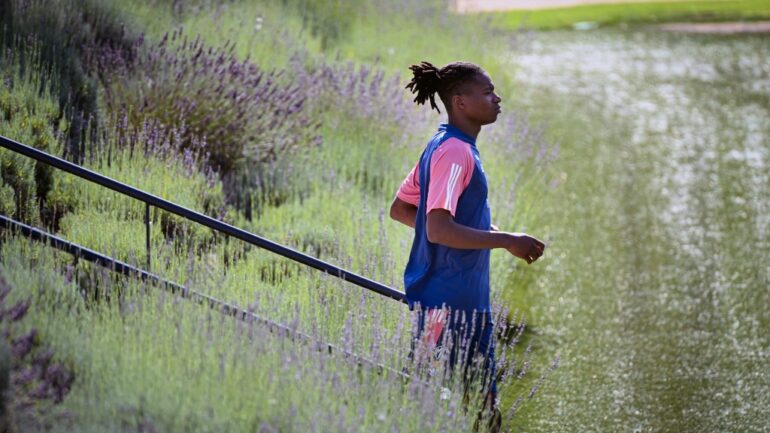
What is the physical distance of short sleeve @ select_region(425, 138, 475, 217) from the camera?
4695 millimetres

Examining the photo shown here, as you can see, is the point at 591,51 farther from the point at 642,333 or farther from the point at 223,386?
the point at 223,386

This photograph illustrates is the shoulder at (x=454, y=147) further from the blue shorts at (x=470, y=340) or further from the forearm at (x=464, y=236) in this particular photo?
the blue shorts at (x=470, y=340)

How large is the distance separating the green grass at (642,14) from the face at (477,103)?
12805mm

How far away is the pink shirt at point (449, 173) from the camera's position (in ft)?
15.4

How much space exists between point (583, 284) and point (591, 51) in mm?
8203

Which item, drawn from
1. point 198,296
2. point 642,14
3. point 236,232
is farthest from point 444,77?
point 642,14

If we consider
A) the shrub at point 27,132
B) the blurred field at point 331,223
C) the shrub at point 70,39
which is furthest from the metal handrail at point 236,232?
the shrub at point 70,39

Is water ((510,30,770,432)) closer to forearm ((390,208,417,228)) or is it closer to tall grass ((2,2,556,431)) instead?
tall grass ((2,2,556,431))

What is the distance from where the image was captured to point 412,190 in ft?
17.2

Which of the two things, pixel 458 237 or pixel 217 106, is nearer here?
pixel 458 237

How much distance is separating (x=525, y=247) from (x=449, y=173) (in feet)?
1.31

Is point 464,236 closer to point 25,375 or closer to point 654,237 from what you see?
point 25,375

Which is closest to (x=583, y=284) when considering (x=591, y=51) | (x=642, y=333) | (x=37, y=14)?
(x=642, y=333)

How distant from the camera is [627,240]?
31.1 ft
